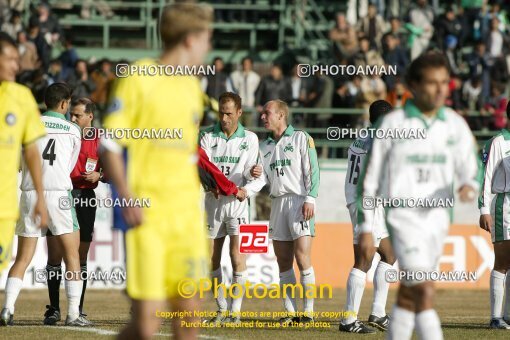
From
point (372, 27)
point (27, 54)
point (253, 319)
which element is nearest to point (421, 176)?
point (253, 319)

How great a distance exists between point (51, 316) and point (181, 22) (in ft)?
22.3

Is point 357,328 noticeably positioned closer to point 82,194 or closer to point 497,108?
point 82,194

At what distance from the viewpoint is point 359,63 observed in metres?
22.9

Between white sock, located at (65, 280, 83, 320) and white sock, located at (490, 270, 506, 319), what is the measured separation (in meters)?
4.86

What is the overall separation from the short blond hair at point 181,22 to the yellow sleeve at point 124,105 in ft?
1.23

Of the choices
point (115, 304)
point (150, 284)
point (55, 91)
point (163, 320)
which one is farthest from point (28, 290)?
point (150, 284)

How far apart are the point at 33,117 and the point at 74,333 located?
13.0ft

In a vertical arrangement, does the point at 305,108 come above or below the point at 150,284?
above

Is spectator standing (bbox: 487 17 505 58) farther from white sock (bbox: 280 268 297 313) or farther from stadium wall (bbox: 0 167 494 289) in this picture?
white sock (bbox: 280 268 297 313)

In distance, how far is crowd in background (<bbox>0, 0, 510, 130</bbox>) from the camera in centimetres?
2256

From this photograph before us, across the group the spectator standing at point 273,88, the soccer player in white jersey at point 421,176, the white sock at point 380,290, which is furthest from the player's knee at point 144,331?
the spectator standing at point 273,88

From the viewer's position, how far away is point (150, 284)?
6.60m

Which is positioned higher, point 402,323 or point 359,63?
point 359,63

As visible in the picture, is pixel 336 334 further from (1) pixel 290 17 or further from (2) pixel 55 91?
(1) pixel 290 17
